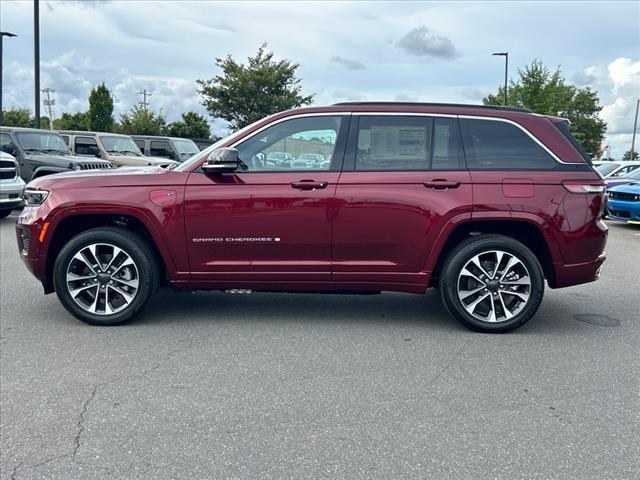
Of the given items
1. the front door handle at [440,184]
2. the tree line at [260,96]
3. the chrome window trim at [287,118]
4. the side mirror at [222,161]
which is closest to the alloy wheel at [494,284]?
the front door handle at [440,184]

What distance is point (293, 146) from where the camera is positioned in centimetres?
506

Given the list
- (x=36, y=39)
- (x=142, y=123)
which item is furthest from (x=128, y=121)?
(x=36, y=39)

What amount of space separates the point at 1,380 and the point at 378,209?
2.97 meters

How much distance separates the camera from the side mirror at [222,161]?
479 cm

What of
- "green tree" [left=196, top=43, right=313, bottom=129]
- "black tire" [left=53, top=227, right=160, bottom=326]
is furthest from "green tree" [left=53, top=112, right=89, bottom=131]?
"black tire" [left=53, top=227, right=160, bottom=326]

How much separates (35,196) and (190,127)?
39.9 meters

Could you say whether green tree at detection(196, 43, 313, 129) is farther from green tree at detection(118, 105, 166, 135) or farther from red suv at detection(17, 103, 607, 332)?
red suv at detection(17, 103, 607, 332)

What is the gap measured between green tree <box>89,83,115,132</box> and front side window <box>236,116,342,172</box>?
4469 centimetres

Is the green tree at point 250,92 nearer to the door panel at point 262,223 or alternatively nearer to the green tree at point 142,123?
the green tree at point 142,123

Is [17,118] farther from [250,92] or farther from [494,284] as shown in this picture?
[494,284]

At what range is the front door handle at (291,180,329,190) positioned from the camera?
4926 mm

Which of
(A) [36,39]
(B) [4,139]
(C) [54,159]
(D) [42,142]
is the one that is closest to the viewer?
(C) [54,159]

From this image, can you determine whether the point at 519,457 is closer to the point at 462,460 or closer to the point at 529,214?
the point at 462,460

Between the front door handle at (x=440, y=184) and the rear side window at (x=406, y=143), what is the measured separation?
153 millimetres
